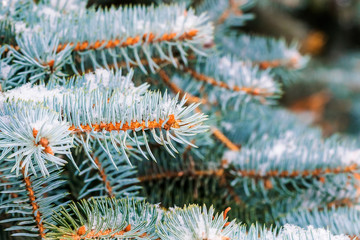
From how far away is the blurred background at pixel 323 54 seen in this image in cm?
115

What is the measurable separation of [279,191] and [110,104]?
292 millimetres

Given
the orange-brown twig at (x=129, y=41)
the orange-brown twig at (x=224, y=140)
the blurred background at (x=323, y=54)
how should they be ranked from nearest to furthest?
1. the orange-brown twig at (x=129, y=41)
2. the orange-brown twig at (x=224, y=140)
3. the blurred background at (x=323, y=54)

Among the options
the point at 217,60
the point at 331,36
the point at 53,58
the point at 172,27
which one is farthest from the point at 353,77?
the point at 53,58

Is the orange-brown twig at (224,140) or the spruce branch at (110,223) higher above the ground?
the spruce branch at (110,223)

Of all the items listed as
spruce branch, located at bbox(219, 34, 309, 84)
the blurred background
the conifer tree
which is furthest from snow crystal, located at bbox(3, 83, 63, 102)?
the blurred background

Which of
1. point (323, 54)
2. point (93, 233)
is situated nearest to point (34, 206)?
point (93, 233)

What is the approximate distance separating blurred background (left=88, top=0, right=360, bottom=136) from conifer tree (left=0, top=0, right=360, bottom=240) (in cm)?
62

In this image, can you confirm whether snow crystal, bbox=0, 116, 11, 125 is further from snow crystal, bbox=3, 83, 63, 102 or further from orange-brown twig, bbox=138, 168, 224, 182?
orange-brown twig, bbox=138, 168, 224, 182

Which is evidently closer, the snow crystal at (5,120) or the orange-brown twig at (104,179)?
the snow crystal at (5,120)

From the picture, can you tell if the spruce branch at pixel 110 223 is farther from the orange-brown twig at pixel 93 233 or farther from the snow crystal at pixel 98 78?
the snow crystal at pixel 98 78

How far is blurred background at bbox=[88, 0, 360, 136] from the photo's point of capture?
115cm

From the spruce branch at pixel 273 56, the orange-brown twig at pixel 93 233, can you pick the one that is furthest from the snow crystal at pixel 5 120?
the spruce branch at pixel 273 56

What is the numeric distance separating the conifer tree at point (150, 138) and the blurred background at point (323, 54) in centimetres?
62

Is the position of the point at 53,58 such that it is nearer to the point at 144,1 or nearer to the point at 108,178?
the point at 108,178
